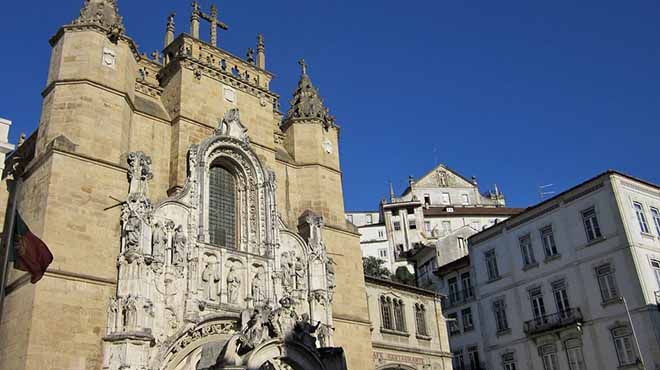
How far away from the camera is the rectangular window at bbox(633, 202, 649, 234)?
3040 cm

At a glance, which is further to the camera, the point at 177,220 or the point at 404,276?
the point at 404,276

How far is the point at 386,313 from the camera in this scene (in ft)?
94.6

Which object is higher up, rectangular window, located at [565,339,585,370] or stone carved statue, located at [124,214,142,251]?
stone carved statue, located at [124,214,142,251]

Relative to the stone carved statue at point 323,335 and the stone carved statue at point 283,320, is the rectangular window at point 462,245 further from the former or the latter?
the stone carved statue at point 283,320

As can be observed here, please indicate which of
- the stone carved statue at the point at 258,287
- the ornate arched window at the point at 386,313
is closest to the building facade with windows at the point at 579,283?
the ornate arched window at the point at 386,313

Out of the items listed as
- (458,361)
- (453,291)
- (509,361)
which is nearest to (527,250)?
(509,361)

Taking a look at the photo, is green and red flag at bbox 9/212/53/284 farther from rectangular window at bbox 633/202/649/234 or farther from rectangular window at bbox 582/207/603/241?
rectangular window at bbox 633/202/649/234

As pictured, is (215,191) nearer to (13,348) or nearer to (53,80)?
(53,80)

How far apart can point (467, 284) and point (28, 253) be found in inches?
1187

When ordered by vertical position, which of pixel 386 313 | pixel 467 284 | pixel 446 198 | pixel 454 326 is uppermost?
pixel 446 198

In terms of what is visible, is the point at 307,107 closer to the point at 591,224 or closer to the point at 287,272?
the point at 287,272

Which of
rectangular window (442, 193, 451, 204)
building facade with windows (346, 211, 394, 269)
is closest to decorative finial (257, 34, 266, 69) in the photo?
building facade with windows (346, 211, 394, 269)

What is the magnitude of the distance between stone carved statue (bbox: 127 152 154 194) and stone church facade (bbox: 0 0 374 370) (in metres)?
0.05

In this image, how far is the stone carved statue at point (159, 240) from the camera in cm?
1895
